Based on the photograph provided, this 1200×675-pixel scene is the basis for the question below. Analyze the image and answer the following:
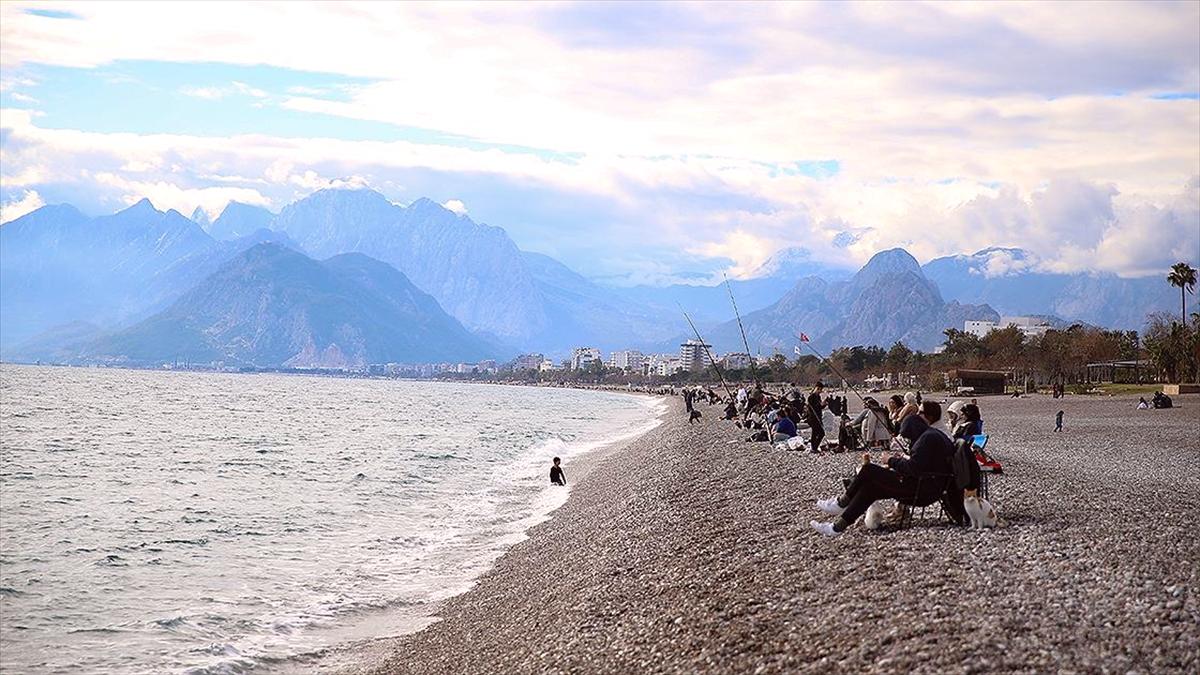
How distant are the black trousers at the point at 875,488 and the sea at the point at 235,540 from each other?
5789 millimetres

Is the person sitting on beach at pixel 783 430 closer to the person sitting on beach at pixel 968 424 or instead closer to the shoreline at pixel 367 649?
the shoreline at pixel 367 649

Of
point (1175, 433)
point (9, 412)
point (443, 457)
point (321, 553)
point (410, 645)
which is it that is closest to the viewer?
point (410, 645)

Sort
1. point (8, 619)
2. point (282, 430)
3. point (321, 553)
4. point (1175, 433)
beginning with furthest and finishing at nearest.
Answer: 1. point (282, 430)
2. point (1175, 433)
3. point (321, 553)
4. point (8, 619)

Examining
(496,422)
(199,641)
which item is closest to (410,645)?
(199,641)

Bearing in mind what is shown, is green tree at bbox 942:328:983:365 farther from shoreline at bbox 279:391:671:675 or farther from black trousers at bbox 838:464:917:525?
black trousers at bbox 838:464:917:525

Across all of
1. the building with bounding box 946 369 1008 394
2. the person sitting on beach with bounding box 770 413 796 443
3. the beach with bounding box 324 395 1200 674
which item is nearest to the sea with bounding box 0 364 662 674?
the beach with bounding box 324 395 1200 674

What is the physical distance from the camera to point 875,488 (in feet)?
37.0

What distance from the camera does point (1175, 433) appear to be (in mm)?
33031

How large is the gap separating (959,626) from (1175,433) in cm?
2990

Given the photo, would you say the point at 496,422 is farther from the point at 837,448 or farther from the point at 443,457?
the point at 837,448

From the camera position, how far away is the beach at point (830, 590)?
6914 mm

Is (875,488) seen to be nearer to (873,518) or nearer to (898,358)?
(873,518)


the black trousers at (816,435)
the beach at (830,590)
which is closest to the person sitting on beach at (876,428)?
the beach at (830,590)

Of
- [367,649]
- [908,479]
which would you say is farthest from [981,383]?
[367,649]
